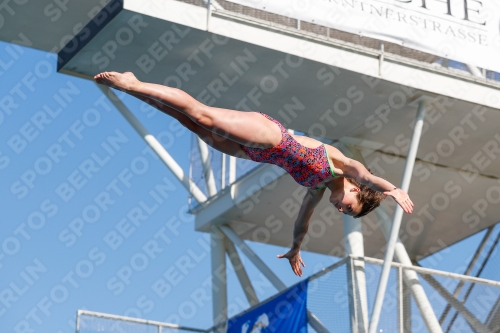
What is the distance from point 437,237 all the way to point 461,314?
5168mm

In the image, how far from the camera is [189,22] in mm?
11281

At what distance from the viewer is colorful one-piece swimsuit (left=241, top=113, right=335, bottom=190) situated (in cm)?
757

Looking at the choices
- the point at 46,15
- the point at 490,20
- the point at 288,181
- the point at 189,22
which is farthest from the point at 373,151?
the point at 46,15

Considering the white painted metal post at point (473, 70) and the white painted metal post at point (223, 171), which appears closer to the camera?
the white painted metal post at point (473, 70)

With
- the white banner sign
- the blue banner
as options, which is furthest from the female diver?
the white banner sign

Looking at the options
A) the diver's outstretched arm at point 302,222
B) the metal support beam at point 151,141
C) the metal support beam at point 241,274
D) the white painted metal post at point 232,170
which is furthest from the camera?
the metal support beam at point 241,274

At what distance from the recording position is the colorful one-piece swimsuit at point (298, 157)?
24.8ft

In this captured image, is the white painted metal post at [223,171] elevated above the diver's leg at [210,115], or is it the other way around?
the white painted metal post at [223,171]

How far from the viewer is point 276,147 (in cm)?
751

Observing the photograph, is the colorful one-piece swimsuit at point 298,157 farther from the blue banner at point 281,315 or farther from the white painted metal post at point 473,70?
the white painted metal post at point 473,70

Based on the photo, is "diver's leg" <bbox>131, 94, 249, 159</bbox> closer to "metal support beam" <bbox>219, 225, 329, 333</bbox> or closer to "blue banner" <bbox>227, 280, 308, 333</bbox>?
"blue banner" <bbox>227, 280, 308, 333</bbox>

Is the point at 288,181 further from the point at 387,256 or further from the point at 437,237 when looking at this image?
the point at 437,237

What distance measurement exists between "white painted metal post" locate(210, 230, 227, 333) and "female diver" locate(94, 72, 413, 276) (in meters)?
8.18

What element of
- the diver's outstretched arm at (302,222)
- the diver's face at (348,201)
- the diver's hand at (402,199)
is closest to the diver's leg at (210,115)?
the diver's face at (348,201)
